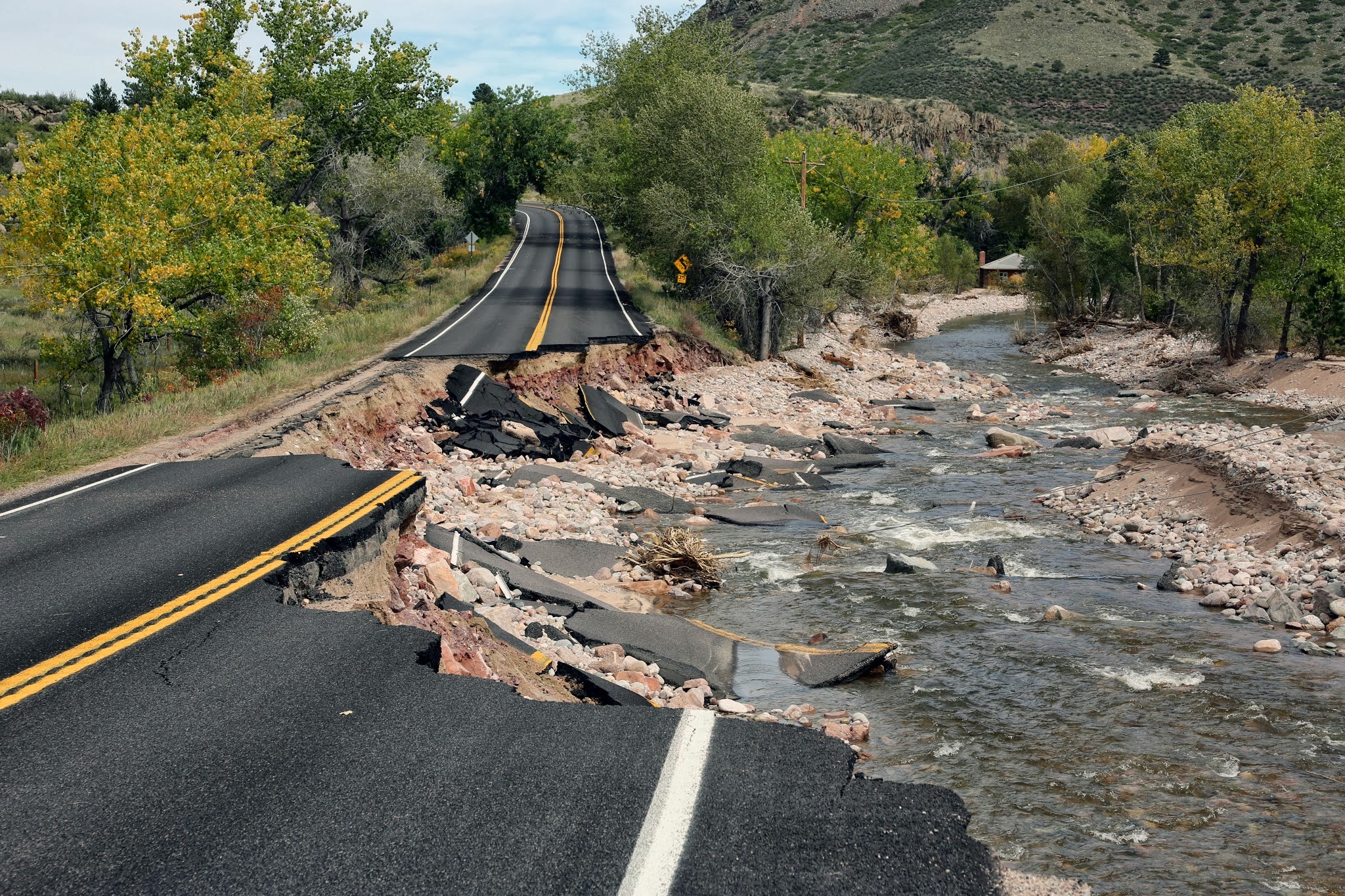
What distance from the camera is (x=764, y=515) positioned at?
722 inches

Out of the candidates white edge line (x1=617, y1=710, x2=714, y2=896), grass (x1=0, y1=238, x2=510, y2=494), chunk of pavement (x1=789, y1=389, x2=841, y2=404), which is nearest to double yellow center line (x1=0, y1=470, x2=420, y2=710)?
white edge line (x1=617, y1=710, x2=714, y2=896)

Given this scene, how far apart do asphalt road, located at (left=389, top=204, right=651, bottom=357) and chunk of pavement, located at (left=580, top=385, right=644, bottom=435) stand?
6.75 feet

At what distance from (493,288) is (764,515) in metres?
25.6

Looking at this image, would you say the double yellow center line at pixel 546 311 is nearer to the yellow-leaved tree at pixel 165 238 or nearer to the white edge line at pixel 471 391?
the white edge line at pixel 471 391

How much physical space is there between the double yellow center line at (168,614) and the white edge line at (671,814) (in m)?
3.98

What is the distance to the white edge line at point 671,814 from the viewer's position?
4219mm

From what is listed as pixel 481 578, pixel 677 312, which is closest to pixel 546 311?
pixel 677 312

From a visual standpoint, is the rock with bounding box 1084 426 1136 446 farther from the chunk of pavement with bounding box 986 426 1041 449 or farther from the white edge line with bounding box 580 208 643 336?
the white edge line with bounding box 580 208 643 336

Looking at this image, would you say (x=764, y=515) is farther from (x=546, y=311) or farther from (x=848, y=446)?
(x=546, y=311)

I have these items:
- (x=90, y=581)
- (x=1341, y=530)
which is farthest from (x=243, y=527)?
(x=1341, y=530)

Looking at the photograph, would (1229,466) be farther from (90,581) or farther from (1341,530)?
(90,581)

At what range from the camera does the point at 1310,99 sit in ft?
298

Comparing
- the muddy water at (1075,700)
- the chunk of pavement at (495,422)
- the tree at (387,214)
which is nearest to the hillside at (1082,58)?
the tree at (387,214)

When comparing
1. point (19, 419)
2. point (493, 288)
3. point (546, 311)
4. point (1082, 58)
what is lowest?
point (19, 419)
